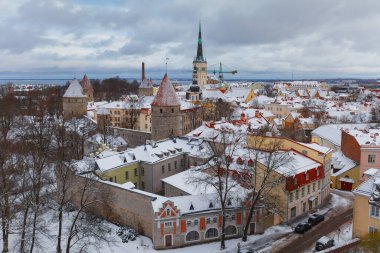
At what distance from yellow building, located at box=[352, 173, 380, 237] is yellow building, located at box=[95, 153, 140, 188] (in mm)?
17979

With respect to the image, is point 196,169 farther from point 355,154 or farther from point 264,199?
point 355,154

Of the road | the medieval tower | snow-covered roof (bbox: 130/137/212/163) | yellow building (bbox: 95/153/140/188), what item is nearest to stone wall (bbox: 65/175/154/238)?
yellow building (bbox: 95/153/140/188)

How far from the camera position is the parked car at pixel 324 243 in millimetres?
23125

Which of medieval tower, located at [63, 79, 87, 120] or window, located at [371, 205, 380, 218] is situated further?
medieval tower, located at [63, 79, 87, 120]

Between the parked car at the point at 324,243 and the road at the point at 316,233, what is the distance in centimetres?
99

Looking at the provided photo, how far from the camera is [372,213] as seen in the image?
72.8ft

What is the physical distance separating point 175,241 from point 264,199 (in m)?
6.58

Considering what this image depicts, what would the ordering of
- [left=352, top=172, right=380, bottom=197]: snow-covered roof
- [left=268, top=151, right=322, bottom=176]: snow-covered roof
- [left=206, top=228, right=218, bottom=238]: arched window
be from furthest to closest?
[left=268, top=151, right=322, bottom=176]: snow-covered roof < [left=206, top=228, right=218, bottom=238]: arched window < [left=352, top=172, right=380, bottom=197]: snow-covered roof

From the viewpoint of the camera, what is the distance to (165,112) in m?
42.9

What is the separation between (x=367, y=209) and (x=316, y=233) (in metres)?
5.00

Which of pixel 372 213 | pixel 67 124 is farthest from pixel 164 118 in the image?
pixel 372 213

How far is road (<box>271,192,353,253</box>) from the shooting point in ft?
79.7

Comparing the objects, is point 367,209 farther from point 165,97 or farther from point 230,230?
point 165,97

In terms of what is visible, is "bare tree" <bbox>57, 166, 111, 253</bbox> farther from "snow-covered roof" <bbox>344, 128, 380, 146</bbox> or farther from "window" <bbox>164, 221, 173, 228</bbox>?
"snow-covered roof" <bbox>344, 128, 380, 146</bbox>
